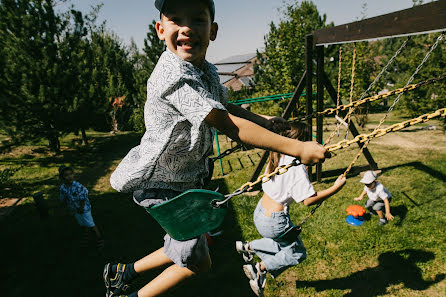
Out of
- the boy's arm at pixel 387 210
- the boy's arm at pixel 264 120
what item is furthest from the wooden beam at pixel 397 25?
the boy's arm at pixel 387 210

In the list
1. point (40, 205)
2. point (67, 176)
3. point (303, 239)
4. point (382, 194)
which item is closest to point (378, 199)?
point (382, 194)

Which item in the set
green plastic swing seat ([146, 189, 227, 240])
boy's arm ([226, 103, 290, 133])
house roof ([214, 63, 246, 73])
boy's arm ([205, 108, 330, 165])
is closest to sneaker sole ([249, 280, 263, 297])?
green plastic swing seat ([146, 189, 227, 240])

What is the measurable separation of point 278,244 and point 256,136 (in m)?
1.90

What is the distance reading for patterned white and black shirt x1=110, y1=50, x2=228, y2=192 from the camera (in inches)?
50.2

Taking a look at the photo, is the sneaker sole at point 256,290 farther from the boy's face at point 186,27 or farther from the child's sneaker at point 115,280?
the boy's face at point 186,27

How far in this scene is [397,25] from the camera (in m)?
2.59

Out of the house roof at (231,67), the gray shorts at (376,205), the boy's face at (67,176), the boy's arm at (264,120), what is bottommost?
the gray shorts at (376,205)

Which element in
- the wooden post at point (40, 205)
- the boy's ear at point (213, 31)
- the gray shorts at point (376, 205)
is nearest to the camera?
the boy's ear at point (213, 31)

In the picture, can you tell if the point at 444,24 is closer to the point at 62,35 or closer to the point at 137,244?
the point at 137,244

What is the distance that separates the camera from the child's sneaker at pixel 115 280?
7.64 ft

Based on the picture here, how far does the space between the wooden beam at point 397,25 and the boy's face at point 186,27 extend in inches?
71.7

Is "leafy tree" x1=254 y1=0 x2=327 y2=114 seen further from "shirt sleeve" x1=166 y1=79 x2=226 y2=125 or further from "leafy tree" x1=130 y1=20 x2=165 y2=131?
"shirt sleeve" x1=166 y1=79 x2=226 y2=125

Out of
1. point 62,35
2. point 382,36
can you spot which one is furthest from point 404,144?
point 62,35

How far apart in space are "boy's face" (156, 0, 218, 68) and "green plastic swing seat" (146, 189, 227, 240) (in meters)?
0.74
